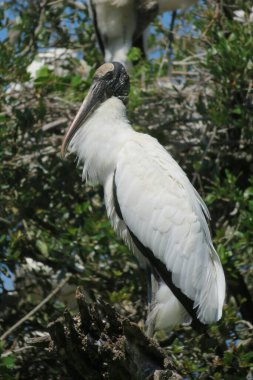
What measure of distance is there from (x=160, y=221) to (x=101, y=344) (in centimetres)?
122

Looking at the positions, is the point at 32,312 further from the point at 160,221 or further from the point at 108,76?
A: the point at 108,76

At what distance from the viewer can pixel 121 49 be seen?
7465 mm

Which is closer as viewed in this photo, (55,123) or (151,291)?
(151,291)

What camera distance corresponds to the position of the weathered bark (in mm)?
3805

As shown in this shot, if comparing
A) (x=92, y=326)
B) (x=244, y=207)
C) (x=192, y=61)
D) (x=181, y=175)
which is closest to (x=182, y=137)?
(x=192, y=61)

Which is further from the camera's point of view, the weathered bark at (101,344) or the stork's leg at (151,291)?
the stork's leg at (151,291)

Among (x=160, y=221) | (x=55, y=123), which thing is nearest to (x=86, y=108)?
(x=160, y=221)

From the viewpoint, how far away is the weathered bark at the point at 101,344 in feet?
12.5

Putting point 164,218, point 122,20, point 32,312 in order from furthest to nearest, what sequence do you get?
1. point 122,20
2. point 32,312
3. point 164,218

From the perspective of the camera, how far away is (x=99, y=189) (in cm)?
638

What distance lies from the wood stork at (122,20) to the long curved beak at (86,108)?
194 cm

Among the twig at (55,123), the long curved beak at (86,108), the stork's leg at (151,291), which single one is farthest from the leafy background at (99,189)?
the long curved beak at (86,108)

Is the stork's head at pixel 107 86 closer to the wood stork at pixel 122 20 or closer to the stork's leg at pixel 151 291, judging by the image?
the stork's leg at pixel 151 291

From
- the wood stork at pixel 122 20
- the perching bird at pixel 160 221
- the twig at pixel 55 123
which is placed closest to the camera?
the perching bird at pixel 160 221
